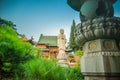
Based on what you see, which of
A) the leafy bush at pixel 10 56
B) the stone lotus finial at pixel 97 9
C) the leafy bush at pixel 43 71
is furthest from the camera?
the leafy bush at pixel 10 56

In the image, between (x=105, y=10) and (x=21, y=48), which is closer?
(x=105, y=10)

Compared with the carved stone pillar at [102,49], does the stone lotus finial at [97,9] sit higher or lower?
higher

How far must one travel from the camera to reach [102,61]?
1.28 meters

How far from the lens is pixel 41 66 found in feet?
5.53

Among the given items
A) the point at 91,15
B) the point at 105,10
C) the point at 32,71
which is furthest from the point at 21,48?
the point at 105,10

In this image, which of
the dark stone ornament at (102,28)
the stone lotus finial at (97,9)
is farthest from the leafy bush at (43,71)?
the stone lotus finial at (97,9)

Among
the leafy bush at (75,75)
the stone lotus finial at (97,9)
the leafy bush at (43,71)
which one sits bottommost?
the leafy bush at (75,75)

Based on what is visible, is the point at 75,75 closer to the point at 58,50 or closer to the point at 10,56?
the point at 10,56

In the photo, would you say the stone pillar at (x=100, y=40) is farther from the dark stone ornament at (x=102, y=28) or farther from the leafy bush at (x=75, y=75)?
the leafy bush at (x=75, y=75)

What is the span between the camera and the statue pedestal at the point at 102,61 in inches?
49.8

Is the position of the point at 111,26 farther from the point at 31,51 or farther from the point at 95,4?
the point at 31,51

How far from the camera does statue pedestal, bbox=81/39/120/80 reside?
127 centimetres

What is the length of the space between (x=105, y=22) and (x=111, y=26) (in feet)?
0.21

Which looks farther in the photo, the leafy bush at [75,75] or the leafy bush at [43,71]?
the leafy bush at [75,75]
